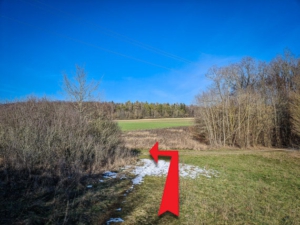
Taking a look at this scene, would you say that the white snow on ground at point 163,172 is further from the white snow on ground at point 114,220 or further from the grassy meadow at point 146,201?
the white snow on ground at point 114,220

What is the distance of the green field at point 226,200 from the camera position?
4020 mm

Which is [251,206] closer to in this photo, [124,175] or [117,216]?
[117,216]

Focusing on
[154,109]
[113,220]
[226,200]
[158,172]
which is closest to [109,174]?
[158,172]

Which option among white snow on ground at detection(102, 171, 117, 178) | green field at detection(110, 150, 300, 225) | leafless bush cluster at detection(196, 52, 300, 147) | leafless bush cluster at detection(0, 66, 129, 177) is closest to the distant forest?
leafless bush cluster at detection(196, 52, 300, 147)

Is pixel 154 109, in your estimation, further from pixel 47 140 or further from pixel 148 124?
pixel 47 140

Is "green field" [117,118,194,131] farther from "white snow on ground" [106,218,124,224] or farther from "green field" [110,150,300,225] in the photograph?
"white snow on ground" [106,218,124,224]

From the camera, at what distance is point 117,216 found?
3986 millimetres

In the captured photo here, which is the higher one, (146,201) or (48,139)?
(48,139)

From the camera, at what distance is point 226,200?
499 centimetres

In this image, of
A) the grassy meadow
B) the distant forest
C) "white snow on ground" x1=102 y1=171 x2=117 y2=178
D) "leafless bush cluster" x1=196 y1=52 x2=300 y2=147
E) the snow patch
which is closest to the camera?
the snow patch

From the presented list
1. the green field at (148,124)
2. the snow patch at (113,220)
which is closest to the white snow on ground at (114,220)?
the snow patch at (113,220)

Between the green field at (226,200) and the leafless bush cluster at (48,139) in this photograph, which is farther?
the leafless bush cluster at (48,139)

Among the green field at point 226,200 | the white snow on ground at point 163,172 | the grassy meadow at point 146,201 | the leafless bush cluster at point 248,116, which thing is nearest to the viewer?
the grassy meadow at point 146,201

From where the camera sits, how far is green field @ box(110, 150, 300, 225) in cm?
402
